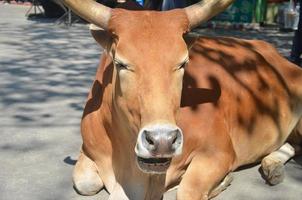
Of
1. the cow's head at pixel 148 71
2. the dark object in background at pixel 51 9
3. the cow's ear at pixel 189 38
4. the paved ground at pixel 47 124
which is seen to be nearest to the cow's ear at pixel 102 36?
the cow's head at pixel 148 71

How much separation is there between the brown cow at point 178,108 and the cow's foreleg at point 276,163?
0.04 feet

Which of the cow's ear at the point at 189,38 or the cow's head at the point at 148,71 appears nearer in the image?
the cow's head at the point at 148,71

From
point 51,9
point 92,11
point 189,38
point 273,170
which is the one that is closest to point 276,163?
point 273,170

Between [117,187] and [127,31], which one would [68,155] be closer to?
[117,187]

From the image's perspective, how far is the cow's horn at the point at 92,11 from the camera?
3.14m

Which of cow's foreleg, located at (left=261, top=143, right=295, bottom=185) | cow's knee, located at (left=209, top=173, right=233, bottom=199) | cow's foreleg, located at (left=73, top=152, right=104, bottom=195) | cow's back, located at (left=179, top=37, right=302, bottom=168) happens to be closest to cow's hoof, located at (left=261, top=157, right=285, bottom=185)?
cow's foreleg, located at (left=261, top=143, right=295, bottom=185)

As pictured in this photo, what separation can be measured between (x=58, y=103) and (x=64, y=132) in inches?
41.0

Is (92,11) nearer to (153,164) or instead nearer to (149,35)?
(149,35)

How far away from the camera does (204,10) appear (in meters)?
3.29

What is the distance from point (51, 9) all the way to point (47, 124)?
444 inches

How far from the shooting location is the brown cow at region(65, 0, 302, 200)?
111 inches

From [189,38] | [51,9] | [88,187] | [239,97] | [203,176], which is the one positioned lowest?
[51,9]

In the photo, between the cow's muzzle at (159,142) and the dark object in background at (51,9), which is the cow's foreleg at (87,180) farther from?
the dark object in background at (51,9)

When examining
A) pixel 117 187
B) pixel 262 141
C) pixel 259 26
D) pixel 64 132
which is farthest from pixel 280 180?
pixel 259 26
